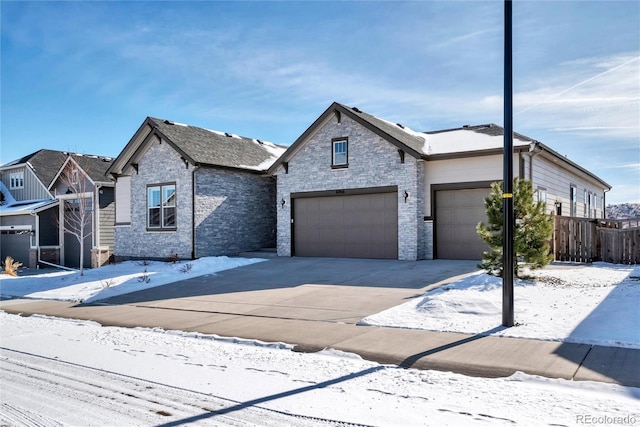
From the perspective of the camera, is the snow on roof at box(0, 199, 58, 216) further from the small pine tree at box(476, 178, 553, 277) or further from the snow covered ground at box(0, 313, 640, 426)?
the small pine tree at box(476, 178, 553, 277)

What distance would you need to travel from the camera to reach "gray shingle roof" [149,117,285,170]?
820 inches

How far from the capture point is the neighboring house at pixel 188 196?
2044cm

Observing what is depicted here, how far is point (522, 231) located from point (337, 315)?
5110mm

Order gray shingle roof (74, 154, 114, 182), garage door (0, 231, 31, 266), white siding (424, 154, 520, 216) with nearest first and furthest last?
white siding (424, 154, 520, 216) → gray shingle roof (74, 154, 114, 182) → garage door (0, 231, 31, 266)

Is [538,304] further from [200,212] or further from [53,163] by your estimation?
[53,163]

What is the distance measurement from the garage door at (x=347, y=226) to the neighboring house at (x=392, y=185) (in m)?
0.04

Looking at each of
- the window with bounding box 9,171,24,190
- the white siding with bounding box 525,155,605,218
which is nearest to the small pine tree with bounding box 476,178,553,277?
the white siding with bounding box 525,155,605,218

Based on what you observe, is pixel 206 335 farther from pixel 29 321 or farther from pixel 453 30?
pixel 453 30

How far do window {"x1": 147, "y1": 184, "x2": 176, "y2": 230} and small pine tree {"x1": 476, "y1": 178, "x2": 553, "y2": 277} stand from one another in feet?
45.2

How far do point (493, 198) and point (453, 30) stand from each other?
159 inches

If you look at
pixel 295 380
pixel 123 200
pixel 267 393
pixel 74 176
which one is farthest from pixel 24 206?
pixel 267 393

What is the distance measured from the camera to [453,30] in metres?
11.4

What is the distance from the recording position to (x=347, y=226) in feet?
63.1

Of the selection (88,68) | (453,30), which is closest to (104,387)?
(453,30)
